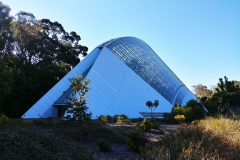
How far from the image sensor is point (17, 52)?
108 feet

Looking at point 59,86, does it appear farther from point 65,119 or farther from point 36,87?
point 65,119

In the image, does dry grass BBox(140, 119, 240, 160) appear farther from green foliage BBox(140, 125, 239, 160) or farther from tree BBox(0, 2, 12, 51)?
tree BBox(0, 2, 12, 51)

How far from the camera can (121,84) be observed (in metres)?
24.7

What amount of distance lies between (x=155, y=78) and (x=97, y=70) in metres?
7.67

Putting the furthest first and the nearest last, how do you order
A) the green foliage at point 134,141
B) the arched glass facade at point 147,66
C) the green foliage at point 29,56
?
the arched glass facade at point 147,66
the green foliage at point 29,56
the green foliage at point 134,141

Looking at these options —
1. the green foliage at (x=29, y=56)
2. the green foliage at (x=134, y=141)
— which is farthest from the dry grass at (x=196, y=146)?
the green foliage at (x=29, y=56)

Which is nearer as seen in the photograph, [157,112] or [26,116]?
[26,116]

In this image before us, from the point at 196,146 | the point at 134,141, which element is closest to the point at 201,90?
the point at 134,141

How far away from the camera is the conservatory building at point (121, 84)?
834 inches

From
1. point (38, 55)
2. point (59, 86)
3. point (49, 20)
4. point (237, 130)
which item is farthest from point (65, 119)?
point (49, 20)

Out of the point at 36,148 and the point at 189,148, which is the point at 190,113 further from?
the point at 36,148

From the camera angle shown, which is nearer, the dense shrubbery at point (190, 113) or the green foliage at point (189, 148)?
the green foliage at point (189, 148)

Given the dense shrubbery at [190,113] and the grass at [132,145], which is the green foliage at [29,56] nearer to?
the dense shrubbery at [190,113]

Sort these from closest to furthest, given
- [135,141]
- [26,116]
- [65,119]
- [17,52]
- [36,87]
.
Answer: [135,141]
[65,119]
[26,116]
[36,87]
[17,52]
